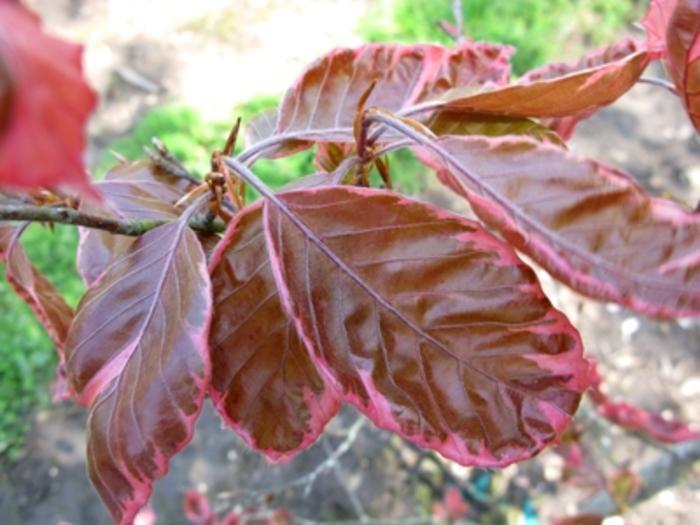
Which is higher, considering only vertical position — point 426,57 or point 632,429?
point 426,57

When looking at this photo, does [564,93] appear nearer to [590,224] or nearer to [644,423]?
[590,224]

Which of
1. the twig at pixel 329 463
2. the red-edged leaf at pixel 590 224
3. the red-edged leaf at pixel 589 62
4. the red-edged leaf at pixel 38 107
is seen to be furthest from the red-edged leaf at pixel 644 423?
the red-edged leaf at pixel 38 107

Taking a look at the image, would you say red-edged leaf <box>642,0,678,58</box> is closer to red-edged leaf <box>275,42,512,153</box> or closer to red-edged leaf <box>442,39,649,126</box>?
red-edged leaf <box>442,39,649,126</box>

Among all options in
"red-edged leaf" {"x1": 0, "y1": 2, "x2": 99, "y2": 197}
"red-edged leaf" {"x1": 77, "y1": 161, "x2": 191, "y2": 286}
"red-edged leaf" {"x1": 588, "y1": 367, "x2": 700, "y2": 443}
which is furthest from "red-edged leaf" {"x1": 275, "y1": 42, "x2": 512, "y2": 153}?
"red-edged leaf" {"x1": 588, "y1": 367, "x2": 700, "y2": 443}

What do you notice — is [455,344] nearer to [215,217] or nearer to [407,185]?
[215,217]

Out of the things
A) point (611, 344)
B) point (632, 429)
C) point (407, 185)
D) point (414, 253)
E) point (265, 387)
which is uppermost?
point (414, 253)

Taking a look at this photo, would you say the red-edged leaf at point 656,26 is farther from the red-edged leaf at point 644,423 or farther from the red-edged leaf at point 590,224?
the red-edged leaf at point 644,423

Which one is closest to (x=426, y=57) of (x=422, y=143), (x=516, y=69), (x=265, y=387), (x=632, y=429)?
(x=422, y=143)

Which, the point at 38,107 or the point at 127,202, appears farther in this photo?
the point at 127,202

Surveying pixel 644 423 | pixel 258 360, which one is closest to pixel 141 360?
pixel 258 360
